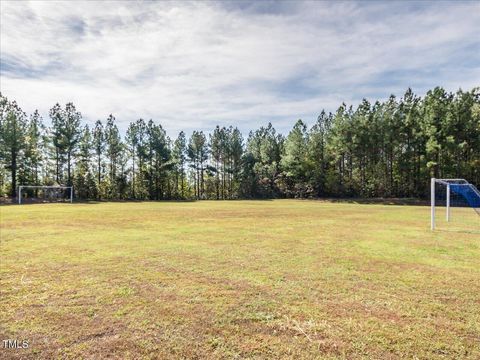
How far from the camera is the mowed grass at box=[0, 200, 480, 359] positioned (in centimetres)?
468

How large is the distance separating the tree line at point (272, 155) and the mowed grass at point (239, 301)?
47.9 meters

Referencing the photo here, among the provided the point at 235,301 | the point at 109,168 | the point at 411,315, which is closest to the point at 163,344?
the point at 235,301

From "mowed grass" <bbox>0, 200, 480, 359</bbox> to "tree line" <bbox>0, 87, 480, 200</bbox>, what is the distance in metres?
47.9

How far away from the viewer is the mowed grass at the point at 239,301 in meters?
4.68

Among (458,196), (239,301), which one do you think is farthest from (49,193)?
(458,196)

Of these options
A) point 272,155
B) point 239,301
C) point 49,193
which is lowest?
point 239,301

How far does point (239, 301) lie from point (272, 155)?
71.7m

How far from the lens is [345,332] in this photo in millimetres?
5094

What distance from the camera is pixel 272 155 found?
77.2 m

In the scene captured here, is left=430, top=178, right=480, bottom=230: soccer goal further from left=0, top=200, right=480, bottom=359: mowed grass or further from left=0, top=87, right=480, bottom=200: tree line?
left=0, top=200, right=480, bottom=359: mowed grass

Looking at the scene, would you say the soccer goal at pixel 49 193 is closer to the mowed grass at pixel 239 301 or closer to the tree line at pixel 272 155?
the tree line at pixel 272 155

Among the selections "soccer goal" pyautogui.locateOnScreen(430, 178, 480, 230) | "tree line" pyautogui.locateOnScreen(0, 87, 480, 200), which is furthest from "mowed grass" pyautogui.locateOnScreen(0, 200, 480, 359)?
"tree line" pyautogui.locateOnScreen(0, 87, 480, 200)

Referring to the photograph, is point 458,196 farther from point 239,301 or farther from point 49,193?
point 49,193

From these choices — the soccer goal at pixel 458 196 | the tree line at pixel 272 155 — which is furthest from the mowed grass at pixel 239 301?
the tree line at pixel 272 155
